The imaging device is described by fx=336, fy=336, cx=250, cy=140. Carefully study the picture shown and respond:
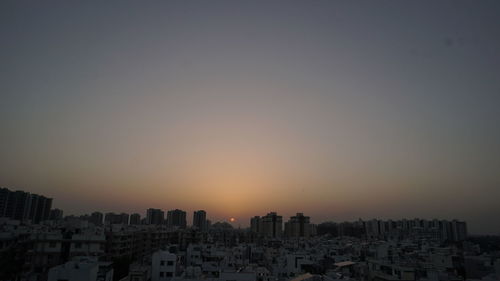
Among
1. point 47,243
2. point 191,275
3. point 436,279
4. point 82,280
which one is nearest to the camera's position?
point 82,280

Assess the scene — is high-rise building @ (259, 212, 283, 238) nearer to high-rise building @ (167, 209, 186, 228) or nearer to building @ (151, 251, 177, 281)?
high-rise building @ (167, 209, 186, 228)

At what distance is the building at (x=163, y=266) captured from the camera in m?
20.2

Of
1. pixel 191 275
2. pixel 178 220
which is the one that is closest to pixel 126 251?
pixel 191 275

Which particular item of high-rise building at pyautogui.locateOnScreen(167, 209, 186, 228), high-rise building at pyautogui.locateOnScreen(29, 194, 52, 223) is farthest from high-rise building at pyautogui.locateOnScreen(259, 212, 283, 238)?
high-rise building at pyautogui.locateOnScreen(29, 194, 52, 223)

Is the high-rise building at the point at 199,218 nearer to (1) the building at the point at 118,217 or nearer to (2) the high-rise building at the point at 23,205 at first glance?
(1) the building at the point at 118,217

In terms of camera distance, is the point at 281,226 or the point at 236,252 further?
the point at 281,226

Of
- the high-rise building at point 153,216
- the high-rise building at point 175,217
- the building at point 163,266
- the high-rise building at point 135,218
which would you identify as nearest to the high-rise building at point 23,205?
the high-rise building at point 135,218

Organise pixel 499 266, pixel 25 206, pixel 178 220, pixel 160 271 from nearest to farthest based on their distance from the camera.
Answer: pixel 499 266 → pixel 160 271 → pixel 25 206 → pixel 178 220

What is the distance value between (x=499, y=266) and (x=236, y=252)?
19.1m

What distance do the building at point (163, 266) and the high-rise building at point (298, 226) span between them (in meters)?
58.0

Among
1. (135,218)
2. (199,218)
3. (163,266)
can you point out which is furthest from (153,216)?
(163,266)

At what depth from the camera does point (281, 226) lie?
76938 mm

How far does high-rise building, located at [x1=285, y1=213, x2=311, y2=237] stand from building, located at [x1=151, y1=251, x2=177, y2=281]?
58035 millimetres

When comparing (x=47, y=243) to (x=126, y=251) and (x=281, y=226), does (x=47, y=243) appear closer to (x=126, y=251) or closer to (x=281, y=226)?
(x=126, y=251)
